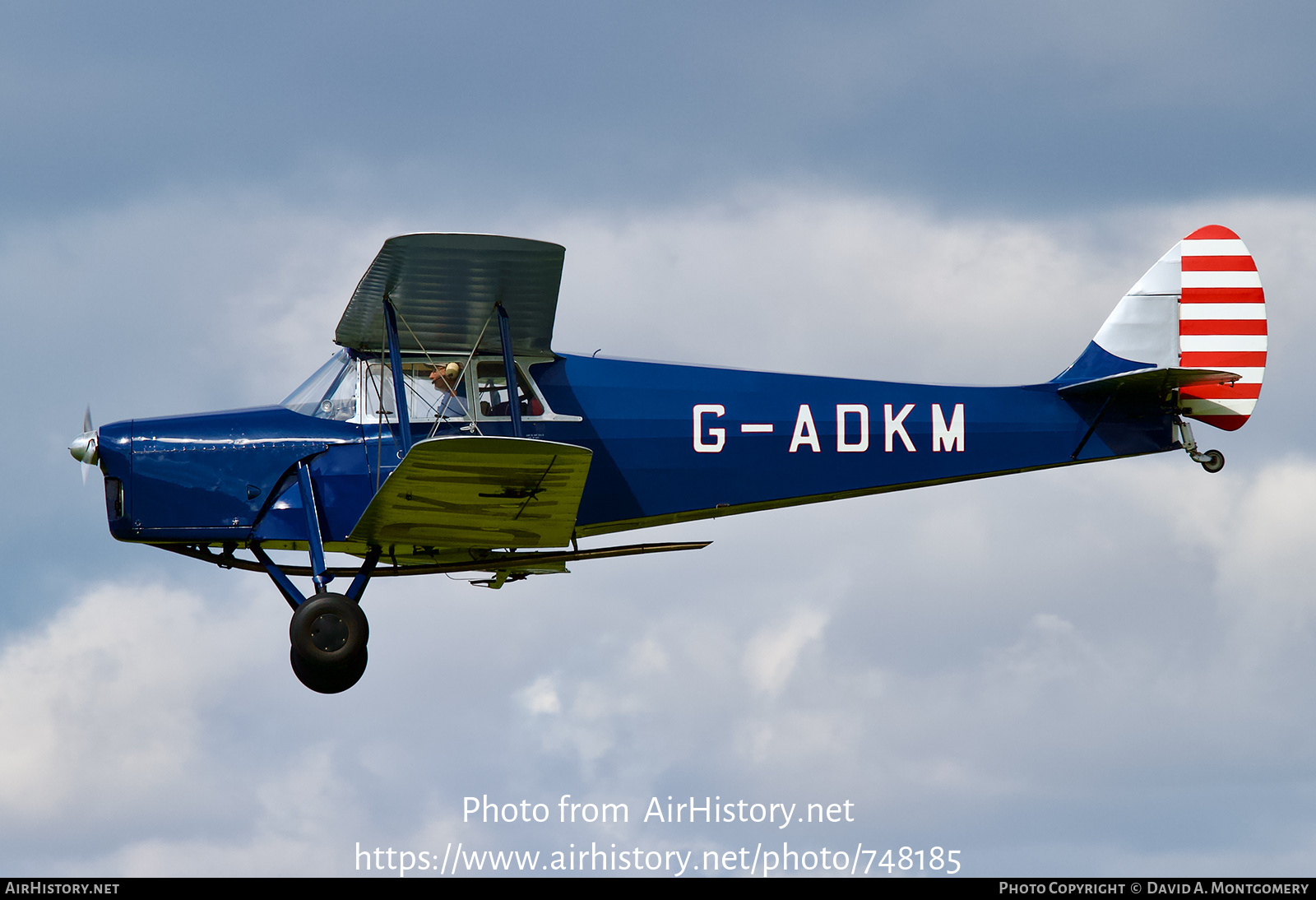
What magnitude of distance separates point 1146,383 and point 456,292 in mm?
6213

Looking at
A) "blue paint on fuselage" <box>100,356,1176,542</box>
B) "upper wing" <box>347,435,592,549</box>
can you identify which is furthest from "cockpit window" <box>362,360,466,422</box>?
"upper wing" <box>347,435,592,549</box>

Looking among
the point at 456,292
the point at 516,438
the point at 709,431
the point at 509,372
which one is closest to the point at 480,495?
the point at 516,438

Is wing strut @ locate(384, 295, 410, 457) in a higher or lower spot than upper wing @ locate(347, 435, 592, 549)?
higher

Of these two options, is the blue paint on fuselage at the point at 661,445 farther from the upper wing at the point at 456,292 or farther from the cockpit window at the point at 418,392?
the upper wing at the point at 456,292

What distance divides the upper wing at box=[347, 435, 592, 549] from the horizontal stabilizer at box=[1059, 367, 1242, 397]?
5010 mm

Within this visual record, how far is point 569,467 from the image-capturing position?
1096 centimetres

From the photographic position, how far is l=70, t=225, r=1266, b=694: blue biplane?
11.6 metres

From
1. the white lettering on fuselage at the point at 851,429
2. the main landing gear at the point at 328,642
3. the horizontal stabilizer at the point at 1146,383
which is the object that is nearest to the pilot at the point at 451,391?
the main landing gear at the point at 328,642

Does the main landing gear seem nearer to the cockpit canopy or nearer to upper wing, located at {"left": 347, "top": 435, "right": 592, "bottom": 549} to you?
upper wing, located at {"left": 347, "top": 435, "right": 592, "bottom": 549}

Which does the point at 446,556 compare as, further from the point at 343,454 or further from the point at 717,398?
the point at 717,398

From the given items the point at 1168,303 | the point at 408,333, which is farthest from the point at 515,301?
the point at 1168,303

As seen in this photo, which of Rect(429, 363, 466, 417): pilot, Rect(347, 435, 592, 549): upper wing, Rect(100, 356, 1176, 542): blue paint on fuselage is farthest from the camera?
Rect(429, 363, 466, 417): pilot

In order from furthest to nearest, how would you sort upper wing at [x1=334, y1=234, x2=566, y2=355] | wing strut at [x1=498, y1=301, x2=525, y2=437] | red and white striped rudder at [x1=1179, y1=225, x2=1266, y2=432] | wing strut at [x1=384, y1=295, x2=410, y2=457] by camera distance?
red and white striped rudder at [x1=1179, y1=225, x2=1266, y2=432] < wing strut at [x1=498, y1=301, x2=525, y2=437] < wing strut at [x1=384, y1=295, x2=410, y2=457] < upper wing at [x1=334, y1=234, x2=566, y2=355]

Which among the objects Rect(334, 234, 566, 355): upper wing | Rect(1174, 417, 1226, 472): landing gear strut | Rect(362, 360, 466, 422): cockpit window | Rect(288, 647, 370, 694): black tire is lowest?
Rect(288, 647, 370, 694): black tire
